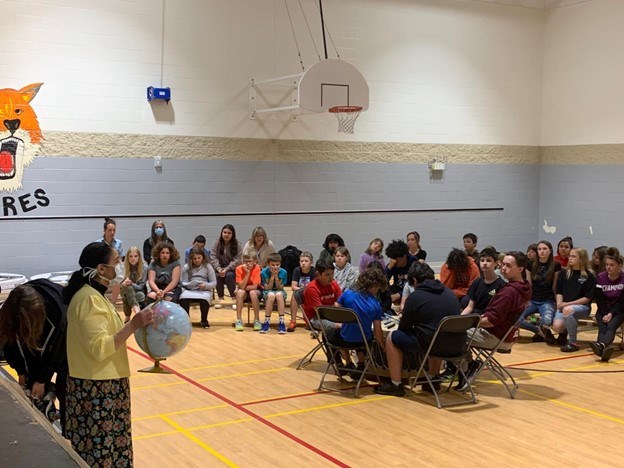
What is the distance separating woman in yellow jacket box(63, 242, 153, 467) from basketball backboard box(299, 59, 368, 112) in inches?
355

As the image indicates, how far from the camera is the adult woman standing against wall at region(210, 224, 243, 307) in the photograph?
11.6m

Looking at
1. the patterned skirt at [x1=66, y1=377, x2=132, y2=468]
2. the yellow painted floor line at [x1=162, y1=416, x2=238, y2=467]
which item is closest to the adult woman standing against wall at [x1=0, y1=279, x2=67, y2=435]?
the patterned skirt at [x1=66, y1=377, x2=132, y2=468]

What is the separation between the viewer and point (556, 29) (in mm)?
16406

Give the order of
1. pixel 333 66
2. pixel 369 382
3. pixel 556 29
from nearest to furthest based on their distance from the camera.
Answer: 1. pixel 369 382
2. pixel 333 66
3. pixel 556 29

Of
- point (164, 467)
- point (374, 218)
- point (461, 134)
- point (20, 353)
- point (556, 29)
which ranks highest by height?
point (556, 29)

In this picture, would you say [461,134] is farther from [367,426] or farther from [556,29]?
[367,426]

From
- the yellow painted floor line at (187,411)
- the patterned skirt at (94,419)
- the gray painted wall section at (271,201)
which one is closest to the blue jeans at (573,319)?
the yellow painted floor line at (187,411)

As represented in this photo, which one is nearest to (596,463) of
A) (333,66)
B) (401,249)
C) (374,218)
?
(401,249)

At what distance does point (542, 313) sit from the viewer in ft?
30.4

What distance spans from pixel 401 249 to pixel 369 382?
114 inches

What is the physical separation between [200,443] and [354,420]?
1.31m

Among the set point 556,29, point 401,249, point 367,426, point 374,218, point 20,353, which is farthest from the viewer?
point 556,29

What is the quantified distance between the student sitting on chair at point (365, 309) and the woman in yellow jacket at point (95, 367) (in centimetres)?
314

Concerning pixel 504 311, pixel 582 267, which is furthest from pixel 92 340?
pixel 582 267
